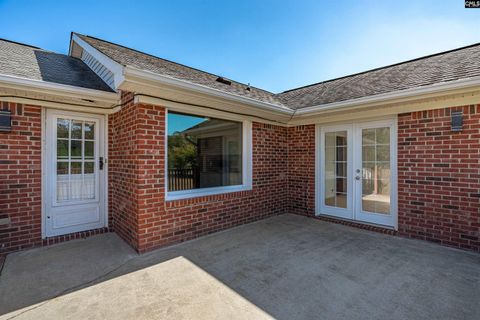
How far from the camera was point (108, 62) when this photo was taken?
3.76 meters

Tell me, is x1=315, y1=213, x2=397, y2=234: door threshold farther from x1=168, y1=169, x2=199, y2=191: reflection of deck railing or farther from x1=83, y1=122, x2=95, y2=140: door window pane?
x1=83, y1=122, x2=95, y2=140: door window pane

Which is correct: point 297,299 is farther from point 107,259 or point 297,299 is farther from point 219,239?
point 107,259

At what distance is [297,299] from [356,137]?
3.96m

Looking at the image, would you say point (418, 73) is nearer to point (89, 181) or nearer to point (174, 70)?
point (174, 70)

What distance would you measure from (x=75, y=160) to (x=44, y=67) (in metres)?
1.80

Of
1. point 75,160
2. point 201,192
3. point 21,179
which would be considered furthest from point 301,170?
point 21,179

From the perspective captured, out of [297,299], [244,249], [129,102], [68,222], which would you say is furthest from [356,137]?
[68,222]

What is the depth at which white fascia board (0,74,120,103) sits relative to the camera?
3119 millimetres

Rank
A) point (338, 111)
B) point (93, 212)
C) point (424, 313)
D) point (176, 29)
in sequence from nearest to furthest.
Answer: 1. point (424, 313)
2. point (93, 212)
3. point (338, 111)
4. point (176, 29)

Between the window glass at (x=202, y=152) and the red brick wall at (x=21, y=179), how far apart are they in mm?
2174

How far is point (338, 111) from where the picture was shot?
4.91m

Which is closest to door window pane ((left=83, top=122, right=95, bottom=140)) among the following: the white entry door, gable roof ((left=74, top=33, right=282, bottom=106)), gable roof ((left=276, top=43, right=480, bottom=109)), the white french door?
the white entry door

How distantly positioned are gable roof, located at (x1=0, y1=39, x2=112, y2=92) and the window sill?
7.59ft

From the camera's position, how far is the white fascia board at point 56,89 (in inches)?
123
